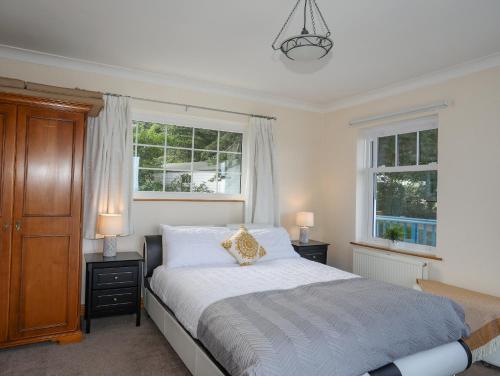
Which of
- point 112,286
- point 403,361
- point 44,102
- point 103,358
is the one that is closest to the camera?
point 403,361

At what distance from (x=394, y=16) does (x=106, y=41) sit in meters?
2.33

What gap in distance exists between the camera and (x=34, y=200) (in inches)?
113

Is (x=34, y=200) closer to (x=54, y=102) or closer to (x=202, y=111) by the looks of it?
(x=54, y=102)

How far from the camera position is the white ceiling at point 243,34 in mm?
2484

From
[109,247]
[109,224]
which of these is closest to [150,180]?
[109,224]

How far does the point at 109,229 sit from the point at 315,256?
7.94 ft

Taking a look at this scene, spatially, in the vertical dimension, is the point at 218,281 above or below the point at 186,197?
below

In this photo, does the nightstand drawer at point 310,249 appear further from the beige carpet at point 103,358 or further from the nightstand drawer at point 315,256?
the beige carpet at point 103,358

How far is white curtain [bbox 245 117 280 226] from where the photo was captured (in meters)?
4.43

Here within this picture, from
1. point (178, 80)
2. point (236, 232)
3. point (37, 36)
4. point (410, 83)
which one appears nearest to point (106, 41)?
point (37, 36)

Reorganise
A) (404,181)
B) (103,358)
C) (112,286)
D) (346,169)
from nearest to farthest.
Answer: (103,358), (112,286), (404,181), (346,169)

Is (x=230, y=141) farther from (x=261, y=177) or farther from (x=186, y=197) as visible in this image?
(x=186, y=197)

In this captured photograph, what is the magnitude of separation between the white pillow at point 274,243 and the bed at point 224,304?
123 mm

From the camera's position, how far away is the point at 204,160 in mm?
4348
